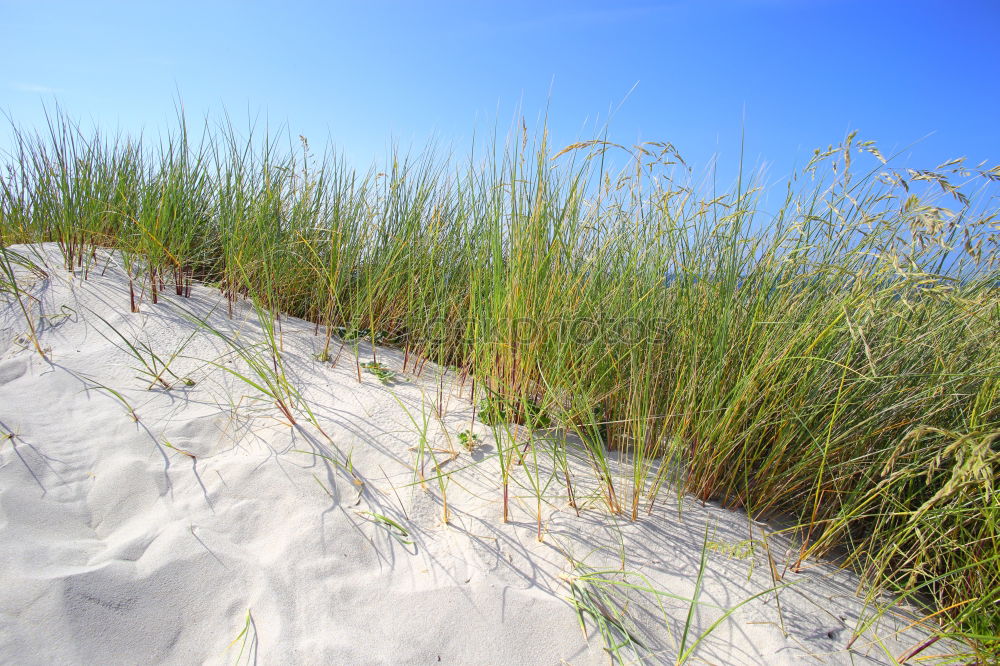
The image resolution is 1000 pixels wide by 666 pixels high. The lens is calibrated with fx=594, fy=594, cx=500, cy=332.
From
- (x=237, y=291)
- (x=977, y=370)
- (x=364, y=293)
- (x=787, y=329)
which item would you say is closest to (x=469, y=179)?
(x=364, y=293)

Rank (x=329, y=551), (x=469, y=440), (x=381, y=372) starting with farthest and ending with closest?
(x=381, y=372) < (x=469, y=440) < (x=329, y=551)

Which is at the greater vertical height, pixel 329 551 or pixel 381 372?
pixel 381 372

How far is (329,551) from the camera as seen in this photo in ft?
5.66

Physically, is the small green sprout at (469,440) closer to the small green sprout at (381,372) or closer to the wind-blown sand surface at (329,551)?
the wind-blown sand surface at (329,551)

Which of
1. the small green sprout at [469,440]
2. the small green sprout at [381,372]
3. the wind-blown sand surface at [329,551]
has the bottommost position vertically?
the wind-blown sand surface at [329,551]

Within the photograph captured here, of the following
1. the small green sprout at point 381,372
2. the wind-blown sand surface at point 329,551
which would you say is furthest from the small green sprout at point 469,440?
the small green sprout at point 381,372

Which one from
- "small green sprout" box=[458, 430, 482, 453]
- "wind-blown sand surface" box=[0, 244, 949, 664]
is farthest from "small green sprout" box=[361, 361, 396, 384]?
"small green sprout" box=[458, 430, 482, 453]

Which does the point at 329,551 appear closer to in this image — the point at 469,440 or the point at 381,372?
the point at 469,440

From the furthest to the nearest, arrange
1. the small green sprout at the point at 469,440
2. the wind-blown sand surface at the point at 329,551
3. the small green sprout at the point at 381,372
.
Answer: the small green sprout at the point at 381,372
the small green sprout at the point at 469,440
the wind-blown sand surface at the point at 329,551

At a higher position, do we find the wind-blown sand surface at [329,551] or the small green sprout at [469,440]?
the small green sprout at [469,440]

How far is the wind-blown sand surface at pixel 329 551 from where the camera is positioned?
151cm

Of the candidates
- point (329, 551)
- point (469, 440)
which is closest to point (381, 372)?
point (469, 440)

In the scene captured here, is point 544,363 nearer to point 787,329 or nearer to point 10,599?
point 787,329

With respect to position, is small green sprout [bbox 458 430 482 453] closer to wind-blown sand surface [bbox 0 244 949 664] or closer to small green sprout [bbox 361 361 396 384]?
wind-blown sand surface [bbox 0 244 949 664]
